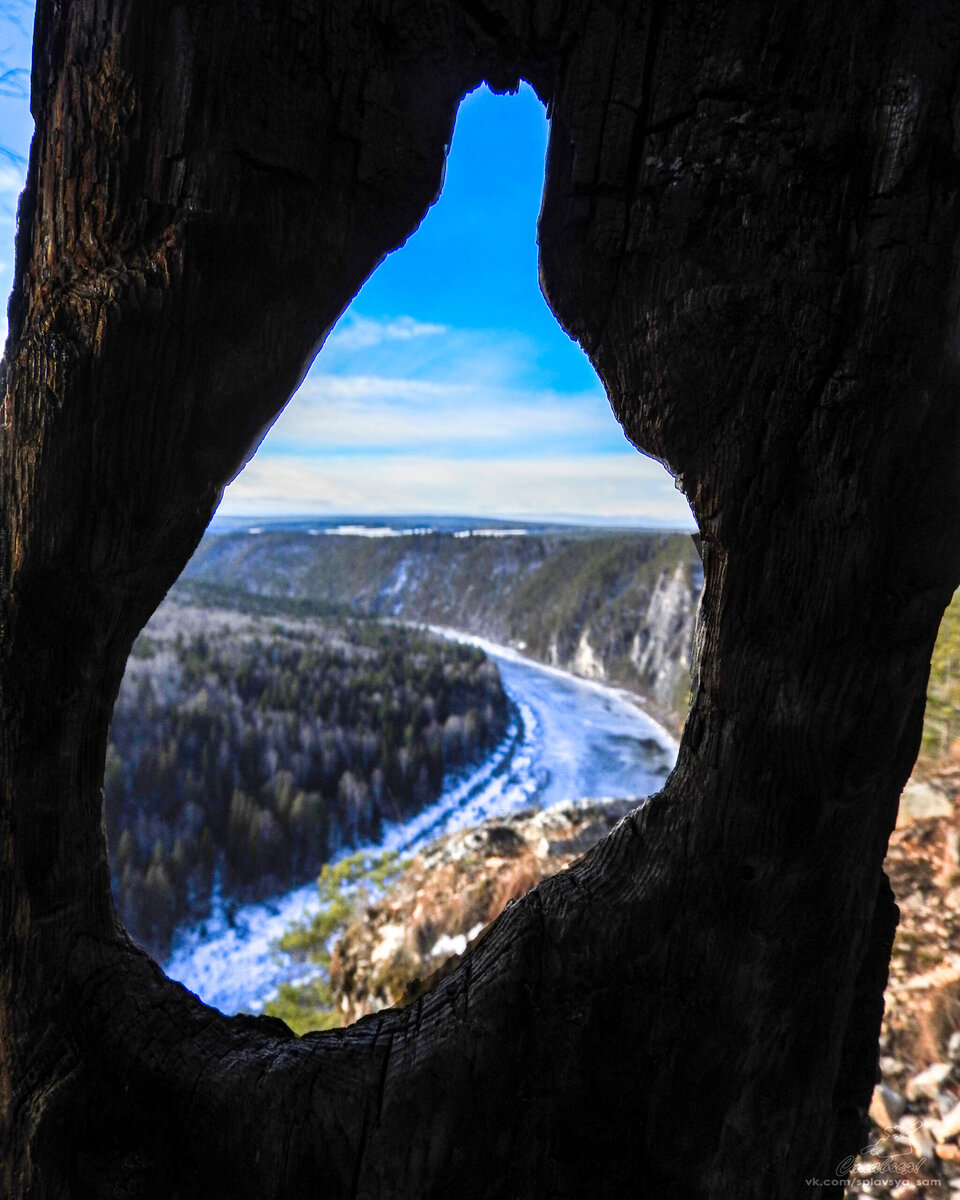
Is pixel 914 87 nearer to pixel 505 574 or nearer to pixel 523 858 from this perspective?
pixel 523 858

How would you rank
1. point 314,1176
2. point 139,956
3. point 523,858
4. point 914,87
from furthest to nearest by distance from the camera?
point 523,858 < point 139,956 < point 314,1176 < point 914,87

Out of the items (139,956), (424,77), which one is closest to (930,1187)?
(139,956)

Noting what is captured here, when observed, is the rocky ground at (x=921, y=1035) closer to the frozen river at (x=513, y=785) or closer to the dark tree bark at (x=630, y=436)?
the dark tree bark at (x=630, y=436)

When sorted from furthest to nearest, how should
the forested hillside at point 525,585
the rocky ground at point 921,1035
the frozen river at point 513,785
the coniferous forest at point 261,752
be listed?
the forested hillside at point 525,585
the coniferous forest at point 261,752
the frozen river at point 513,785
the rocky ground at point 921,1035

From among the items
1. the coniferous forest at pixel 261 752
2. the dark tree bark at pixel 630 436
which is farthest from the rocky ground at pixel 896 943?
the coniferous forest at pixel 261 752

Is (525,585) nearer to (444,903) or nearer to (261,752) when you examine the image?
(261,752)

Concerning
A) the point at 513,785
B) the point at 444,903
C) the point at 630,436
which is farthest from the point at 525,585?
the point at 630,436
